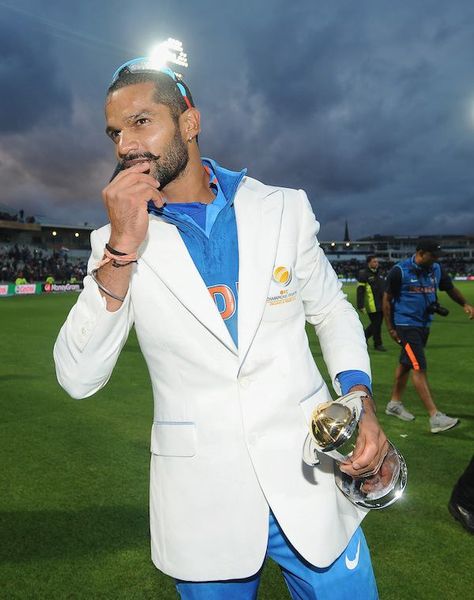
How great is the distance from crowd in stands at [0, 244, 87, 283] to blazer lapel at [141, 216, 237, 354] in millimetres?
37533

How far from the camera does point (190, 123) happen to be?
1.86 metres

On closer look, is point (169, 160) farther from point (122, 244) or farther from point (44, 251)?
point (44, 251)

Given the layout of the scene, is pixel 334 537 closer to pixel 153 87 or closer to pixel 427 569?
pixel 153 87

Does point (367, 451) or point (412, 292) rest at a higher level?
point (412, 292)

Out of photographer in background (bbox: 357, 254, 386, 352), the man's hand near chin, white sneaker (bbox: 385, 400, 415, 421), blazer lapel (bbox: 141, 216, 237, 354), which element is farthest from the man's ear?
photographer in background (bbox: 357, 254, 386, 352)

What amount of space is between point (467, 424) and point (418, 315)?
138cm

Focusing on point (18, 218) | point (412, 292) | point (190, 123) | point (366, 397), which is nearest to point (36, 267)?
point (18, 218)

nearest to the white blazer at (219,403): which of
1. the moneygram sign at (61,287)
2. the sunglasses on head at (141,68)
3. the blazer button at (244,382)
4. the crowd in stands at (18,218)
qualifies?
the blazer button at (244,382)

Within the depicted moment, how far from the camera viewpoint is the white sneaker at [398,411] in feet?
19.5

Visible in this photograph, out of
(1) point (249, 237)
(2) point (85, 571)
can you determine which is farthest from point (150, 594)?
(1) point (249, 237)

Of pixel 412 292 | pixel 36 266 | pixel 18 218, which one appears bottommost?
pixel 412 292

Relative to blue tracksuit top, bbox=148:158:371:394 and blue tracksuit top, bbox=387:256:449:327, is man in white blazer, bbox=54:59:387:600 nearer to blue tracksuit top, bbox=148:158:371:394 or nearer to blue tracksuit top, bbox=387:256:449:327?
blue tracksuit top, bbox=148:158:371:394

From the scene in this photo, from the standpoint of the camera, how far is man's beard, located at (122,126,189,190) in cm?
167

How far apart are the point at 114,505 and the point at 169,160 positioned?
312cm
